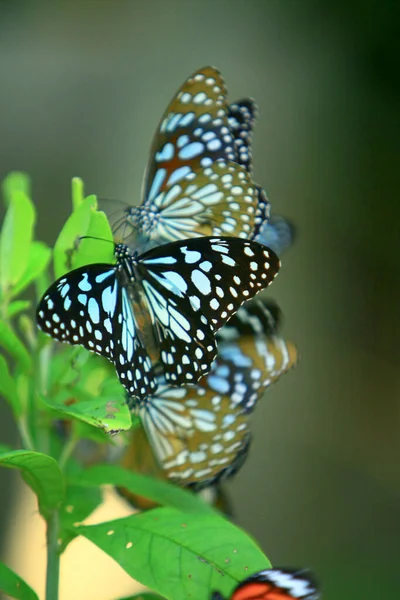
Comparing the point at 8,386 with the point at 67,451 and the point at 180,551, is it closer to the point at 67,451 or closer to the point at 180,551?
the point at 67,451

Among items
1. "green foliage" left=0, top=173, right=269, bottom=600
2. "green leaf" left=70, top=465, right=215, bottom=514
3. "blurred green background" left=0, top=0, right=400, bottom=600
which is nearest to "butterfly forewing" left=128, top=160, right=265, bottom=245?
"green foliage" left=0, top=173, right=269, bottom=600

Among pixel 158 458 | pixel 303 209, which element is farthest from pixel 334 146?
pixel 158 458

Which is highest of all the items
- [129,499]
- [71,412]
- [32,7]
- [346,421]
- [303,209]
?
[32,7]

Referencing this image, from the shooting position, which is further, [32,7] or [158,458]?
[32,7]

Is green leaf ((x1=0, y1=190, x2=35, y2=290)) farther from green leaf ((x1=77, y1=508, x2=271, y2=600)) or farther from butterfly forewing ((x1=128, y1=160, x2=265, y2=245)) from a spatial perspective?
green leaf ((x1=77, y1=508, x2=271, y2=600))

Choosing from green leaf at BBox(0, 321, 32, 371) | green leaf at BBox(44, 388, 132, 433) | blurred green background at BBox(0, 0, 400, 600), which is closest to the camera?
green leaf at BBox(44, 388, 132, 433)

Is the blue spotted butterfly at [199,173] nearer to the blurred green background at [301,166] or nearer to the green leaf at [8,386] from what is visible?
the green leaf at [8,386]

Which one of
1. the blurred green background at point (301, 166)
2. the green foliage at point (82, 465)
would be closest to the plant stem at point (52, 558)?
the green foliage at point (82, 465)

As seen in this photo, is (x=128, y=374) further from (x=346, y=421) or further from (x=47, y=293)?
(x=346, y=421)
